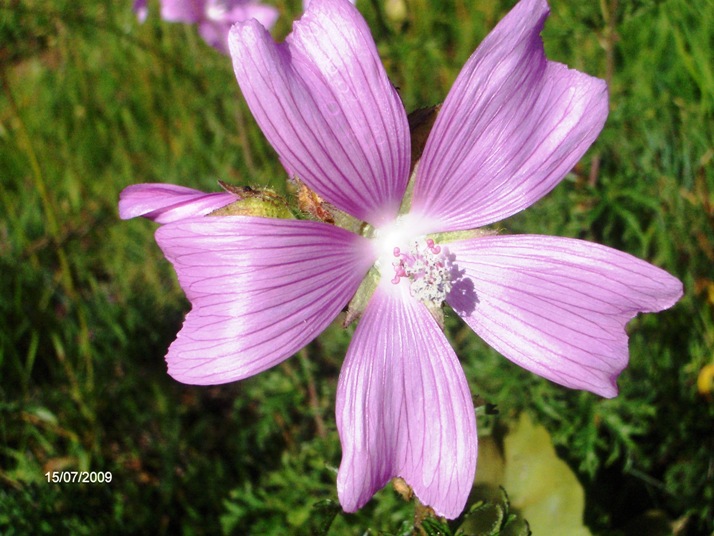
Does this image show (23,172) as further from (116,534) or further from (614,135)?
(614,135)

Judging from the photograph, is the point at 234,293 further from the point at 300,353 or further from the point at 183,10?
the point at 183,10

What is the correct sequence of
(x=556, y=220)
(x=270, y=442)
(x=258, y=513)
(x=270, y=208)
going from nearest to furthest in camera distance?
(x=270, y=208)
(x=258, y=513)
(x=556, y=220)
(x=270, y=442)

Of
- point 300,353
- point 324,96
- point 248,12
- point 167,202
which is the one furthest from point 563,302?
point 248,12

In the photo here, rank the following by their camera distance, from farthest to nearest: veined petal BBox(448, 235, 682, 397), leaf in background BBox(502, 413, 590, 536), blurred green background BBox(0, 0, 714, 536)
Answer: blurred green background BBox(0, 0, 714, 536), leaf in background BBox(502, 413, 590, 536), veined petal BBox(448, 235, 682, 397)

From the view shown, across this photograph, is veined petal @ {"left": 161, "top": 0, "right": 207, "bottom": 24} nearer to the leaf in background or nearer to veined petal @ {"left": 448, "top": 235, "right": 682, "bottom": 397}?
veined petal @ {"left": 448, "top": 235, "right": 682, "bottom": 397}

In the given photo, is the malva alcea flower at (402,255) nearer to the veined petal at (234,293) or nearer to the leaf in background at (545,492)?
the veined petal at (234,293)

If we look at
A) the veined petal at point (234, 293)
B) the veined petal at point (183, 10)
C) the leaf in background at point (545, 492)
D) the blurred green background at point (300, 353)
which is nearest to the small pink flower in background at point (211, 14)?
the veined petal at point (183, 10)

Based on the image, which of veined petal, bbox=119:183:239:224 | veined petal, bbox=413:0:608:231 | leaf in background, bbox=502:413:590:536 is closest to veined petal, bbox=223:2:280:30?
veined petal, bbox=119:183:239:224

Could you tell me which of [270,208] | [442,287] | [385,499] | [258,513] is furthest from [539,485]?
[270,208]
